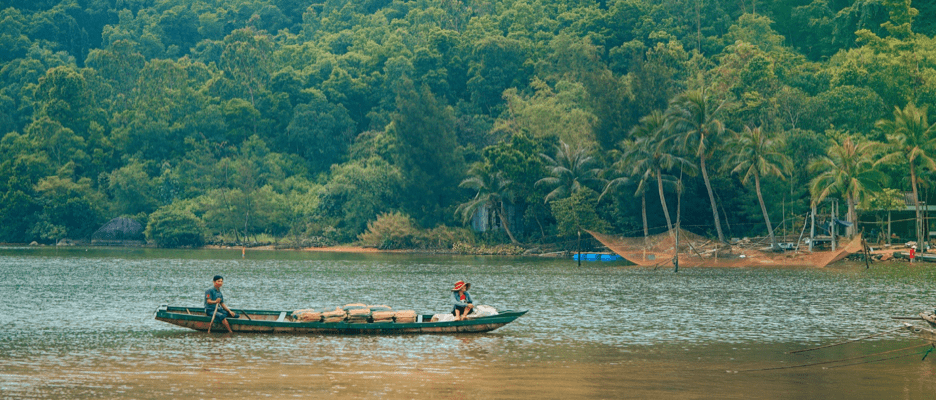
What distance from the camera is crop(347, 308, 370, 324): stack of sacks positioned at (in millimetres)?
24328

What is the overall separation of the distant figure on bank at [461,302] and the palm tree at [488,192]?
155ft

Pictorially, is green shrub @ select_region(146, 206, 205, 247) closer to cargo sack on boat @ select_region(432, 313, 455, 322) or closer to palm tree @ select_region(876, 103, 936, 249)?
palm tree @ select_region(876, 103, 936, 249)

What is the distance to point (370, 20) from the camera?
135000 millimetres

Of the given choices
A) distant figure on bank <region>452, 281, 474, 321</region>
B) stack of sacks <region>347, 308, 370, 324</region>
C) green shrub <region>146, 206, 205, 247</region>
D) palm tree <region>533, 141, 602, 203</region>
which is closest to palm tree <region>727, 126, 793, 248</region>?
palm tree <region>533, 141, 602, 203</region>

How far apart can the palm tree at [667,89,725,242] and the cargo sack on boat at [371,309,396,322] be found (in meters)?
41.8

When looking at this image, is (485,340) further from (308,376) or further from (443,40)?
(443,40)

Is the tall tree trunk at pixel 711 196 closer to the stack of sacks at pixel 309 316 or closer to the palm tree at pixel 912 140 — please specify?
the palm tree at pixel 912 140

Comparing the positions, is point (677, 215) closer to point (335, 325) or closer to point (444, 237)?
point (444, 237)

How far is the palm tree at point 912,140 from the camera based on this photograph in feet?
192

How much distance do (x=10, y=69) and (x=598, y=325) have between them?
11682cm

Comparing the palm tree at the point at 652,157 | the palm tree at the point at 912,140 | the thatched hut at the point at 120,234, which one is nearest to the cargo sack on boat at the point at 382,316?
the palm tree at the point at 652,157

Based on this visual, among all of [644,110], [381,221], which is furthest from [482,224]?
[644,110]

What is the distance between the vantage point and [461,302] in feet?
81.9

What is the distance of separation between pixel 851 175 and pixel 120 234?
2748 inches
